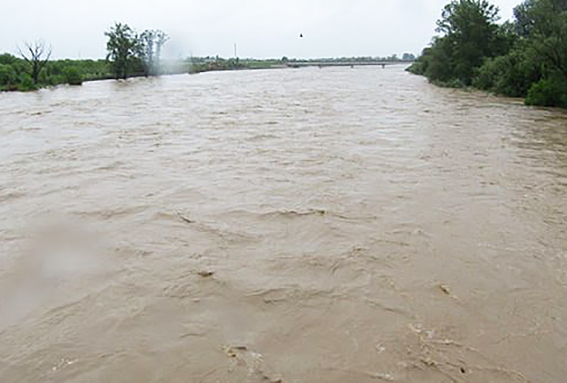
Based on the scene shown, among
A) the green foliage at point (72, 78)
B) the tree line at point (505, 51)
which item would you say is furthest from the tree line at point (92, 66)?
the tree line at point (505, 51)

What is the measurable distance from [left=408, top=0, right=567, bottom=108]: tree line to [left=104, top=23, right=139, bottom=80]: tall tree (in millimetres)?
36241

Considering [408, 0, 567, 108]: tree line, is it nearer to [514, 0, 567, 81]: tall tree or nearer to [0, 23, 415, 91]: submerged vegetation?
[514, 0, 567, 81]: tall tree

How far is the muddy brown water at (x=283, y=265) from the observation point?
3.78 m

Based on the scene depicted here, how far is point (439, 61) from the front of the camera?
132 feet

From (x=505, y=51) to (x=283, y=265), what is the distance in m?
39.1

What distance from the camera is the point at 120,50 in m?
57.7

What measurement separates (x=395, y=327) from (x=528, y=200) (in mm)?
4954

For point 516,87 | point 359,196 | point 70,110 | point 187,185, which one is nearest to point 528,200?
point 359,196

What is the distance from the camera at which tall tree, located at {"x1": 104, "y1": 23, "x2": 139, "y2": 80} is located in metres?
57.3

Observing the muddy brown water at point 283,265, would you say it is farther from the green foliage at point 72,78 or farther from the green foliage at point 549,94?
the green foliage at point 72,78

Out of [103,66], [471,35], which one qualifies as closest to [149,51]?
[103,66]

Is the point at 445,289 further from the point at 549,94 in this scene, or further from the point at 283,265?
the point at 549,94

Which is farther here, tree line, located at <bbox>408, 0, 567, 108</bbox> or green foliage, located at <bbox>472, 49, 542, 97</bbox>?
green foliage, located at <bbox>472, 49, 542, 97</bbox>

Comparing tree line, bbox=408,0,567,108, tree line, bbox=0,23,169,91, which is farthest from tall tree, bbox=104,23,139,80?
tree line, bbox=408,0,567,108
